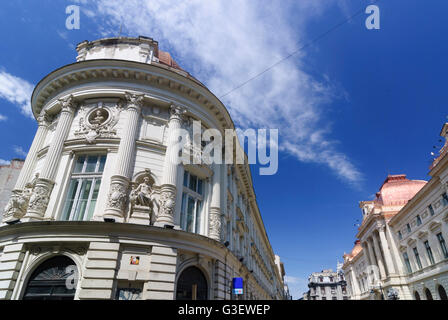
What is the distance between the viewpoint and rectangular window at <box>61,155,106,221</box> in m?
14.7

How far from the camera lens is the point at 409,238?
42094 mm

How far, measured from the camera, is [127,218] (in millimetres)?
14164

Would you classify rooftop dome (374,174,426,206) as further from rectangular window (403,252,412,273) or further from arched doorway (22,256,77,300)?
arched doorway (22,256,77,300)

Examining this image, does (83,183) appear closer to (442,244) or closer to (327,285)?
(442,244)

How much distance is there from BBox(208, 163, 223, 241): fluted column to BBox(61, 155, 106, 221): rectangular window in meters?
7.06

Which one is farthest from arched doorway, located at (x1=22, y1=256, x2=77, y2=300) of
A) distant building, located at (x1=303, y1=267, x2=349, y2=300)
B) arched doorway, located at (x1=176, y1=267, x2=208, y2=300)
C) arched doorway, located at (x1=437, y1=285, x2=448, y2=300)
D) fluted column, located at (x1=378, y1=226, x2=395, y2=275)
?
distant building, located at (x1=303, y1=267, x2=349, y2=300)

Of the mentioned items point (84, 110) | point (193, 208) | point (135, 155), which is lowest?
point (193, 208)

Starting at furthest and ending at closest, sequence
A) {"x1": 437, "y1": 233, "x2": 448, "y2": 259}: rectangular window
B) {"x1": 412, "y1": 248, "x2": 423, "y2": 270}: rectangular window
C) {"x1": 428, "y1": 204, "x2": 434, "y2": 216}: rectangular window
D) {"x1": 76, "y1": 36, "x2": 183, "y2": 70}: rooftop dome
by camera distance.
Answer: {"x1": 412, "y1": 248, "x2": 423, "y2": 270}: rectangular window < {"x1": 428, "y1": 204, "x2": 434, "y2": 216}: rectangular window < {"x1": 437, "y1": 233, "x2": 448, "y2": 259}: rectangular window < {"x1": 76, "y1": 36, "x2": 183, "y2": 70}: rooftop dome

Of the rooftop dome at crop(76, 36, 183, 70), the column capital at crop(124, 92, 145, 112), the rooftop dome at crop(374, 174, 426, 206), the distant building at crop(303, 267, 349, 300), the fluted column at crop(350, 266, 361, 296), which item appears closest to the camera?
the column capital at crop(124, 92, 145, 112)

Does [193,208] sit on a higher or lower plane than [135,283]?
higher

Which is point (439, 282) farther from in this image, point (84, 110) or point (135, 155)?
point (84, 110)
